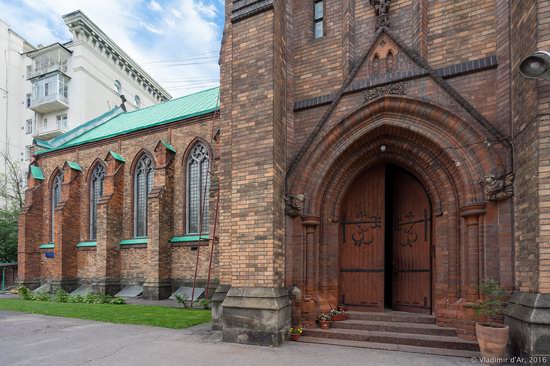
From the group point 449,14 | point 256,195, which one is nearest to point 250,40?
point 256,195

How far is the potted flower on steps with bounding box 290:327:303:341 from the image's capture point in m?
6.78

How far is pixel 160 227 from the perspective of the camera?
15.2 meters

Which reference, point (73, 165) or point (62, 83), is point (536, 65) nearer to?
point (73, 165)

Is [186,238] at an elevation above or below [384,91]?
below

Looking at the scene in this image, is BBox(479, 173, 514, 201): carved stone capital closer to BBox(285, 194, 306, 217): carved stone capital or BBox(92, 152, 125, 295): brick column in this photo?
BBox(285, 194, 306, 217): carved stone capital

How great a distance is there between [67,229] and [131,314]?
34.1 ft

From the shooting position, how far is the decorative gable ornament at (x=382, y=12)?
741cm

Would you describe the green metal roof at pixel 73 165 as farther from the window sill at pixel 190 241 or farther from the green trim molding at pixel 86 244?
the window sill at pixel 190 241

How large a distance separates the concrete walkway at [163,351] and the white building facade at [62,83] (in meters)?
27.4

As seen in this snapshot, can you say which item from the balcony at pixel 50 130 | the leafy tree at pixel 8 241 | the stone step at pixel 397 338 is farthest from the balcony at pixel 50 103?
the stone step at pixel 397 338

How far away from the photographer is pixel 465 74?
656cm

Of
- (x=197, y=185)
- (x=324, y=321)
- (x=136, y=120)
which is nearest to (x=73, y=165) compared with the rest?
(x=136, y=120)

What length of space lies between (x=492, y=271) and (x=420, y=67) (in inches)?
157

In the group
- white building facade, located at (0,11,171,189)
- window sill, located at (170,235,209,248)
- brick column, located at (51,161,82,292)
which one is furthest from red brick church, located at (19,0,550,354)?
white building facade, located at (0,11,171,189)
